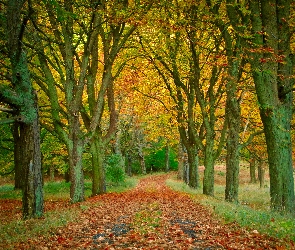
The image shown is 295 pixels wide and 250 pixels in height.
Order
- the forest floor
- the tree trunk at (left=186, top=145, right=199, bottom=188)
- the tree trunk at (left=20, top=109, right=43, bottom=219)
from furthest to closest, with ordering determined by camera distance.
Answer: the tree trunk at (left=186, top=145, right=199, bottom=188) < the tree trunk at (left=20, top=109, right=43, bottom=219) < the forest floor

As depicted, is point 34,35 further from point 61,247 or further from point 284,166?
point 284,166

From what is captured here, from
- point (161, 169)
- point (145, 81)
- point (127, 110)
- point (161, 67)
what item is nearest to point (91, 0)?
point (161, 67)

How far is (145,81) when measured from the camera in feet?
80.8

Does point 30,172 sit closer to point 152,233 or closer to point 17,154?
point 152,233

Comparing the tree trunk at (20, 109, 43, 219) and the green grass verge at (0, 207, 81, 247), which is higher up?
the tree trunk at (20, 109, 43, 219)

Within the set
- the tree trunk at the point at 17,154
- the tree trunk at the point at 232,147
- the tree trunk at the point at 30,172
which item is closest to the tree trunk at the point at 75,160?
the tree trunk at the point at 30,172

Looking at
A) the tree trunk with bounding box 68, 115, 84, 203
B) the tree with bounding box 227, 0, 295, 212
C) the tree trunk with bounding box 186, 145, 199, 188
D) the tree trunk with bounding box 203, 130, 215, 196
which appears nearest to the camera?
the tree with bounding box 227, 0, 295, 212

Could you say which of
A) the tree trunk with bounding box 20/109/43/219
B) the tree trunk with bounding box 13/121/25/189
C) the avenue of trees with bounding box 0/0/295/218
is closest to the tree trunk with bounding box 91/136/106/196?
the avenue of trees with bounding box 0/0/295/218

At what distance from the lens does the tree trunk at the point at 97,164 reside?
63.4 ft

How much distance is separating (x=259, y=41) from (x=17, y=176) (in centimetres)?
1968

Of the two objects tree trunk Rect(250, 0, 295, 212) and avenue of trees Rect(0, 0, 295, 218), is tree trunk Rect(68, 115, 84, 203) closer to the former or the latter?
avenue of trees Rect(0, 0, 295, 218)

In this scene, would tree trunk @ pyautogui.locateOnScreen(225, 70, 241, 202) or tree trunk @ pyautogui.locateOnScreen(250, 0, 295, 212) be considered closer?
tree trunk @ pyautogui.locateOnScreen(250, 0, 295, 212)

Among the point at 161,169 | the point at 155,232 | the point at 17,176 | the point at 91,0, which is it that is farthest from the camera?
the point at 161,169

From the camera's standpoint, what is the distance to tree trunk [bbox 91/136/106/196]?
19312 millimetres
